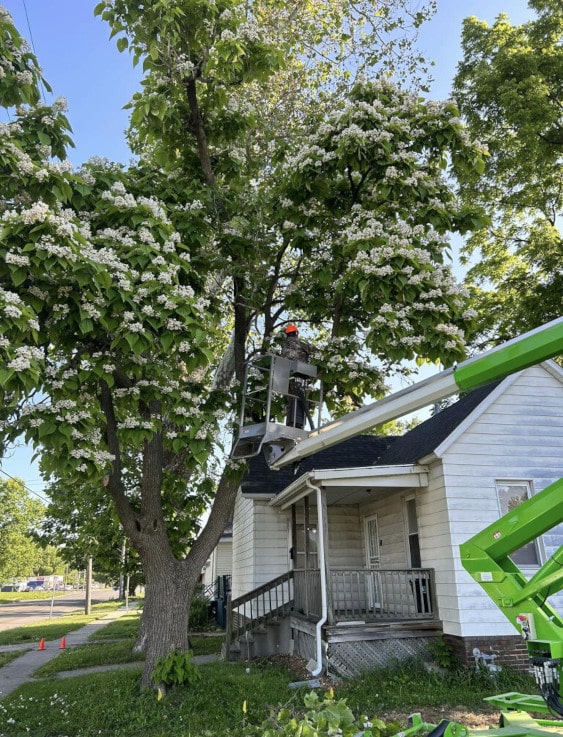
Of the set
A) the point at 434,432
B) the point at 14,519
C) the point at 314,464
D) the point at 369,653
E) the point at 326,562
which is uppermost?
the point at 14,519

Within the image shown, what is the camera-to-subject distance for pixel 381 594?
11258 millimetres

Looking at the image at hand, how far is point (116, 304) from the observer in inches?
258

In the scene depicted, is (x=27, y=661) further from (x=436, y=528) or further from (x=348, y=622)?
(x=436, y=528)

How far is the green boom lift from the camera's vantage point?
4.11 meters

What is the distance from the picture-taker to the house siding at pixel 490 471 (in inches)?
393

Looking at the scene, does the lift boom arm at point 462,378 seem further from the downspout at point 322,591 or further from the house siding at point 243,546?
the house siding at point 243,546

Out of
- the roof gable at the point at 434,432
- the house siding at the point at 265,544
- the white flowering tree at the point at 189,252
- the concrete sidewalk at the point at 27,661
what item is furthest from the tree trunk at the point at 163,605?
the house siding at the point at 265,544

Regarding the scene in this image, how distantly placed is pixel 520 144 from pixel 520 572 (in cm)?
1399

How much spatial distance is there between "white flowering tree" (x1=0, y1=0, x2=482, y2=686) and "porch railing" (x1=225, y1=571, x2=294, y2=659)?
3747mm

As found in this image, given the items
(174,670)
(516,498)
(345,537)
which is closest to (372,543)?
(345,537)

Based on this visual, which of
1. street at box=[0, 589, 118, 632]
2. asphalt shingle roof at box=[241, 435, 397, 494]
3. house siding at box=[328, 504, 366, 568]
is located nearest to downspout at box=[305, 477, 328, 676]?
asphalt shingle roof at box=[241, 435, 397, 494]

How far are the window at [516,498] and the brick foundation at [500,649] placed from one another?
138cm

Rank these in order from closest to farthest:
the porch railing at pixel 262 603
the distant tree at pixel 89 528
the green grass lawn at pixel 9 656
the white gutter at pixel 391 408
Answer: the white gutter at pixel 391 408, the porch railing at pixel 262 603, the green grass lawn at pixel 9 656, the distant tree at pixel 89 528

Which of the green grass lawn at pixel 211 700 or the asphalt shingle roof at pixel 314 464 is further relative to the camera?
the asphalt shingle roof at pixel 314 464
